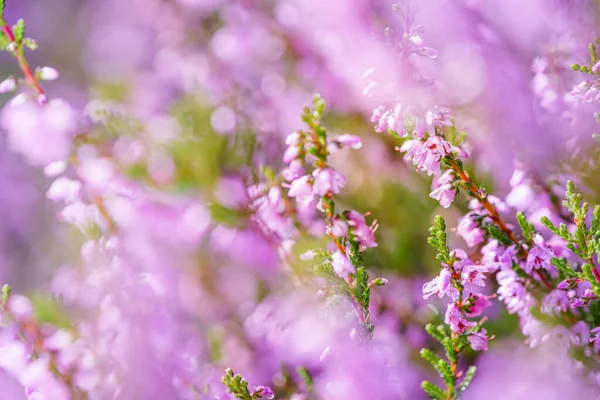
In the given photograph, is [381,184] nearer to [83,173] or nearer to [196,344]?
[196,344]

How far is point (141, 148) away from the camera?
3.99 ft

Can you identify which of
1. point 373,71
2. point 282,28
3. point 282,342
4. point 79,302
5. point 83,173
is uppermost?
point 373,71

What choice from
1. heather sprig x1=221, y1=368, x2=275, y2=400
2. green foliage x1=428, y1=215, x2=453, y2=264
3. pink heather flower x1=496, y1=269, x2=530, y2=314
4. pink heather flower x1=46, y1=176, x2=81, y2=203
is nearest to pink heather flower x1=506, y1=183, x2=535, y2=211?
pink heather flower x1=496, y1=269, x2=530, y2=314

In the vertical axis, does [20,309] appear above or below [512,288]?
below

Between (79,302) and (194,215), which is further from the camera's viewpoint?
(194,215)

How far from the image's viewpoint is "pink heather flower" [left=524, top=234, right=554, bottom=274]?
68 cm

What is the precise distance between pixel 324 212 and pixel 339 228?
224 millimetres

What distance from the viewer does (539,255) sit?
0.69 m

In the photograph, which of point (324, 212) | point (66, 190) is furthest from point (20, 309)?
point (324, 212)

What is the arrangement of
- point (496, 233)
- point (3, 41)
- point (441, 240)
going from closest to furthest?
point (441, 240) < point (496, 233) < point (3, 41)

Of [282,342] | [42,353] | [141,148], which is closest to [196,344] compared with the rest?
[282,342]

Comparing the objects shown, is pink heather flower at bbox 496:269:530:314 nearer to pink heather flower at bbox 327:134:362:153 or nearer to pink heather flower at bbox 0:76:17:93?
pink heather flower at bbox 327:134:362:153

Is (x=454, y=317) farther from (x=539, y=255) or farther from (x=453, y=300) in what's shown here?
(x=539, y=255)

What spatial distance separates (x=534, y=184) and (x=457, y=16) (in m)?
0.41
